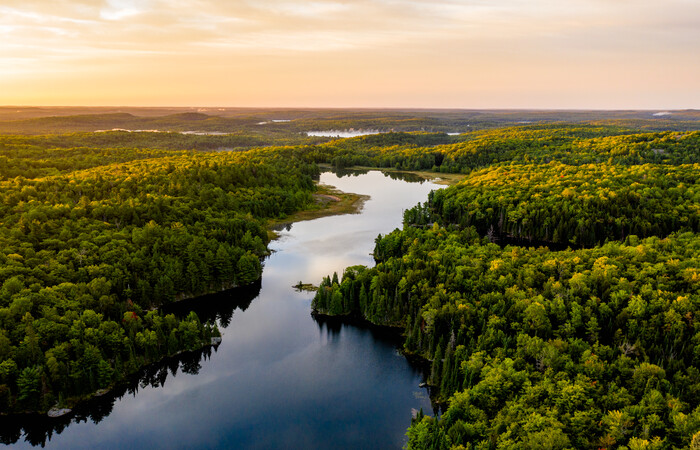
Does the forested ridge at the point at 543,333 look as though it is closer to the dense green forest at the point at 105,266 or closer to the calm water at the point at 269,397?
the calm water at the point at 269,397

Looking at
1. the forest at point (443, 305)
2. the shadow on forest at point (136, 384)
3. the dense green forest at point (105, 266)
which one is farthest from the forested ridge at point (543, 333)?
the dense green forest at point (105, 266)

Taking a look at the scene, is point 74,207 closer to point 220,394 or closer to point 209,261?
point 209,261

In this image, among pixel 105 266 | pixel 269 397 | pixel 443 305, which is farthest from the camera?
pixel 105 266

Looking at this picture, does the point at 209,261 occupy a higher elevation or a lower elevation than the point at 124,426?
higher

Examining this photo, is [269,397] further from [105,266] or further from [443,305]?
[105,266]

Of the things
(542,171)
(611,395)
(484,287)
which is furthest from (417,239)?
(542,171)

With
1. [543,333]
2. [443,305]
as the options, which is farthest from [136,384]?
[543,333]
